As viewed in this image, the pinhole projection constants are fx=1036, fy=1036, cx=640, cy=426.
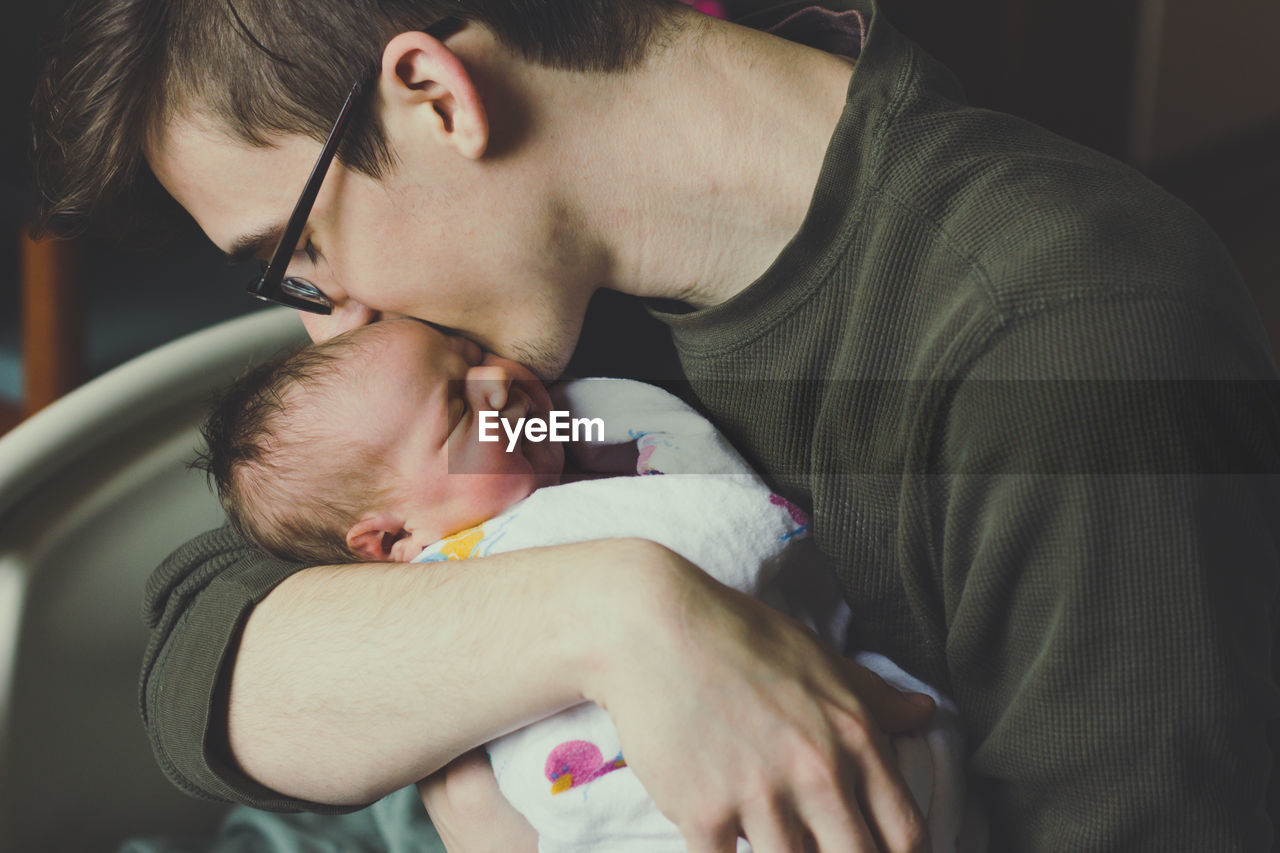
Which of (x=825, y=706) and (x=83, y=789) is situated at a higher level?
(x=825, y=706)

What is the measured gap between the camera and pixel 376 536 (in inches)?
42.0

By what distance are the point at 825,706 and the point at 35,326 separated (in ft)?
5.58

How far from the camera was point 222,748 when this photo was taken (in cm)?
102

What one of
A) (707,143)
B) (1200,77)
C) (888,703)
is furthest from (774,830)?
Result: (1200,77)

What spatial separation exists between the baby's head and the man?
0.06 meters

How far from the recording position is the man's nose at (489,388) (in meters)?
1.07

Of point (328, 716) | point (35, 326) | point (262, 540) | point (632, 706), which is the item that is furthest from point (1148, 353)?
point (35, 326)

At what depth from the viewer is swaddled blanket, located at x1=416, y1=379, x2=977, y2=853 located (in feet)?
2.85

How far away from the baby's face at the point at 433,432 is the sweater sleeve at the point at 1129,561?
459 millimetres

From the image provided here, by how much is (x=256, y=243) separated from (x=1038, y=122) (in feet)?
9.25

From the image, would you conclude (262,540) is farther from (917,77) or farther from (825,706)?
(917,77)

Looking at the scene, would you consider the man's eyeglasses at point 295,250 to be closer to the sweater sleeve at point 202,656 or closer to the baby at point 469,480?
the baby at point 469,480

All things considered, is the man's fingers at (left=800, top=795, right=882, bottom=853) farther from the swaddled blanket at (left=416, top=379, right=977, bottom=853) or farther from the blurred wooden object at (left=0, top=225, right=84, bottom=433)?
the blurred wooden object at (left=0, top=225, right=84, bottom=433)

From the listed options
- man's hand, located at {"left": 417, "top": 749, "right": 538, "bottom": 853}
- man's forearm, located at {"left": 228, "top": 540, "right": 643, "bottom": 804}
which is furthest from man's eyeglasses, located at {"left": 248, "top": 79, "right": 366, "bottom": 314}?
man's hand, located at {"left": 417, "top": 749, "right": 538, "bottom": 853}
